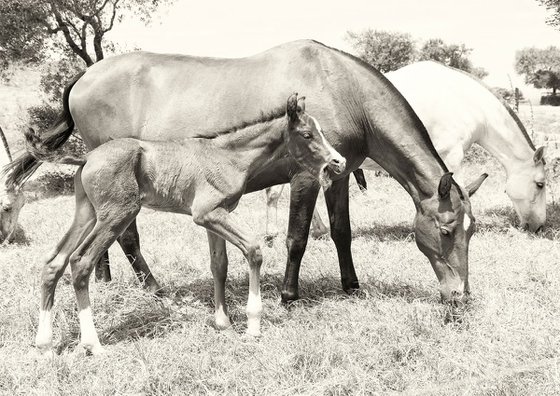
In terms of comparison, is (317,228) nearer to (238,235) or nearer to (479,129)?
(479,129)

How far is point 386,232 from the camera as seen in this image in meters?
8.98

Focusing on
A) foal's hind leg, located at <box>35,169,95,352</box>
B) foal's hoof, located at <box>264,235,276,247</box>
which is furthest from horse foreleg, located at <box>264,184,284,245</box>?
foal's hind leg, located at <box>35,169,95,352</box>

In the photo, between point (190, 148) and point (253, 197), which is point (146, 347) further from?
point (253, 197)

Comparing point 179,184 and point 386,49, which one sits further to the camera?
point 386,49

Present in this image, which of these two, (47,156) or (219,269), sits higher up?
(47,156)

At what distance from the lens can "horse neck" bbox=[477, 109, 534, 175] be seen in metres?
8.62

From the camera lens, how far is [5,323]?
191 inches

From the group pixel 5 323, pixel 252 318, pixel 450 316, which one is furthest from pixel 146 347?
pixel 450 316

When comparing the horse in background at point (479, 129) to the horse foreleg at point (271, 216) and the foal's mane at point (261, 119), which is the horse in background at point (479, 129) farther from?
the foal's mane at point (261, 119)

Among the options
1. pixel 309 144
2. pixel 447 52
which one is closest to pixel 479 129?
pixel 309 144

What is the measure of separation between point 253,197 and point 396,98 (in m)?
7.88

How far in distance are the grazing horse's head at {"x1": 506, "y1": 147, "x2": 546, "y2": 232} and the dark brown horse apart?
10.9 ft

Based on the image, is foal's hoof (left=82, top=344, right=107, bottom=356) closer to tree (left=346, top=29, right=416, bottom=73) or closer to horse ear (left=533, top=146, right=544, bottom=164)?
horse ear (left=533, top=146, right=544, bottom=164)

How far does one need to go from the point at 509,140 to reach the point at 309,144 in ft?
16.6
